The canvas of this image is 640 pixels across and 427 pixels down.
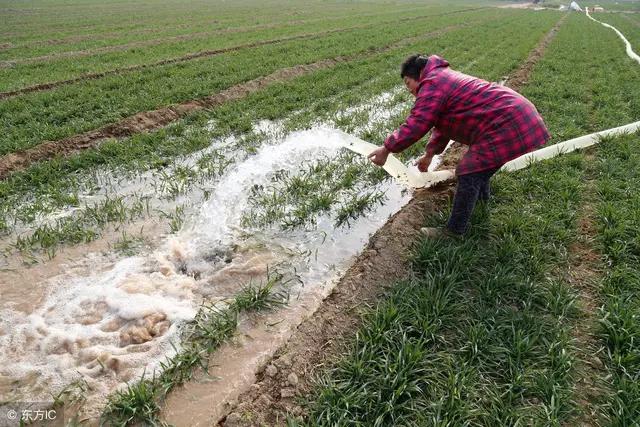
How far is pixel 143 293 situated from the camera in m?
3.63

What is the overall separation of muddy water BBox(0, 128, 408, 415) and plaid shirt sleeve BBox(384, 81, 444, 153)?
1.42 metres

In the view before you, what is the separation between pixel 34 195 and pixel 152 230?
6.38ft

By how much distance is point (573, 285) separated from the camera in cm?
370

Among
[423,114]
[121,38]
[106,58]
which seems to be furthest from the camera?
[121,38]

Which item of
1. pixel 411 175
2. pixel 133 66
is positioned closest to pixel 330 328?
pixel 411 175

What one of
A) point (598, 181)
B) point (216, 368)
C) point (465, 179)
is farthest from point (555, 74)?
point (216, 368)

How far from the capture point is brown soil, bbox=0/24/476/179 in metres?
6.01

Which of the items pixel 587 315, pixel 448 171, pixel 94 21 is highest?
pixel 94 21

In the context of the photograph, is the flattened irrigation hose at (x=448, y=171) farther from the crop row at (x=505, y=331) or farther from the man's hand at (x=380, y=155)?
the man's hand at (x=380, y=155)

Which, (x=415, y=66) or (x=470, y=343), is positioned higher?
(x=415, y=66)

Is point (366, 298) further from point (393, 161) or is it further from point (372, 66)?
point (372, 66)

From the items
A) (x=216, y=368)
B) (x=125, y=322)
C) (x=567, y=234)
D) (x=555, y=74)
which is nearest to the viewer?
(x=216, y=368)

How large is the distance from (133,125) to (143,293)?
4866 millimetres

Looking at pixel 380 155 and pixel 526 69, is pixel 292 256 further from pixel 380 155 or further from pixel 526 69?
pixel 526 69
